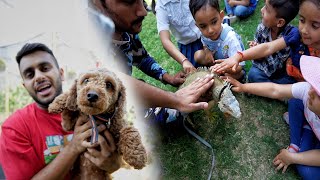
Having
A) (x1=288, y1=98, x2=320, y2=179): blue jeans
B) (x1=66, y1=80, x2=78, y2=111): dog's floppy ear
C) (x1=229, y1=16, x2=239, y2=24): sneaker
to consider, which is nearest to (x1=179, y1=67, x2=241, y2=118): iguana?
(x1=288, y1=98, x2=320, y2=179): blue jeans

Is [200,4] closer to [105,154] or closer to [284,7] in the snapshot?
[284,7]

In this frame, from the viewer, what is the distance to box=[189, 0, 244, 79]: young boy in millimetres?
2311

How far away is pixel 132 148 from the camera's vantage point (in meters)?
1.09

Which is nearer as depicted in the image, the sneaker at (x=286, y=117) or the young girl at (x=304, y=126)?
the young girl at (x=304, y=126)

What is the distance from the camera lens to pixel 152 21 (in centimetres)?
372

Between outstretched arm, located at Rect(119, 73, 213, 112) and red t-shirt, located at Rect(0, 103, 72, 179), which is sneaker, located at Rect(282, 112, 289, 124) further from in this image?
red t-shirt, located at Rect(0, 103, 72, 179)

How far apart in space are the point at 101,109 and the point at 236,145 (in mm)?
1429

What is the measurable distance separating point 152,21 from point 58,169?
2.86m

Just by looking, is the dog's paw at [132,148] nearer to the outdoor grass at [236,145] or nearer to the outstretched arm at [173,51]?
the outdoor grass at [236,145]

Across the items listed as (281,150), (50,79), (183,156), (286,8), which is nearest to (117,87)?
(50,79)

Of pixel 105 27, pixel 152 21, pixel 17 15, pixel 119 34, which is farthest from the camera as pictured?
pixel 152 21

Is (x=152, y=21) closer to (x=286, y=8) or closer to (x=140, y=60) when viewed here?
(x=140, y=60)

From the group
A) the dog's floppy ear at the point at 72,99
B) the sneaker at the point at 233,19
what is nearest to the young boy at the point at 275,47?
the sneaker at the point at 233,19

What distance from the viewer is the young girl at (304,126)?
1862mm
